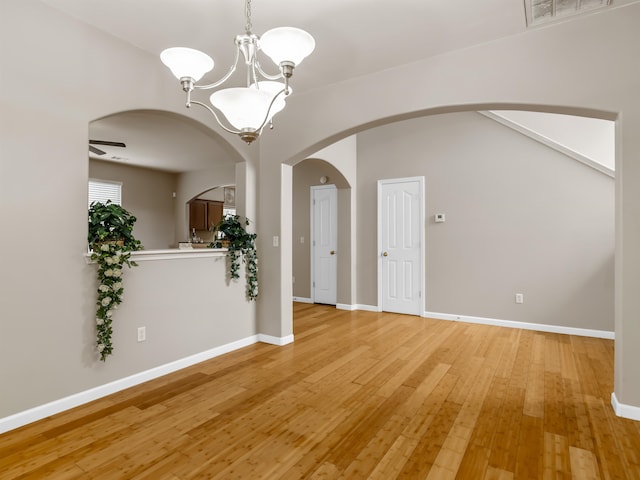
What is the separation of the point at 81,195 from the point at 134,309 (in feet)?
3.23

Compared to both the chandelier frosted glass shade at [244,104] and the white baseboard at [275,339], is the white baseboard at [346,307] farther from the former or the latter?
the chandelier frosted glass shade at [244,104]

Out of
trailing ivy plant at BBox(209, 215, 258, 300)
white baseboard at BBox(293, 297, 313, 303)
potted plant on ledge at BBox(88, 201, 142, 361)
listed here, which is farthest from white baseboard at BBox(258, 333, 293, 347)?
white baseboard at BBox(293, 297, 313, 303)

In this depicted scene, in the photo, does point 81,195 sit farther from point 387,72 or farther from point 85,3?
point 387,72

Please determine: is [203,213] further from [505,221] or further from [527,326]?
[527,326]

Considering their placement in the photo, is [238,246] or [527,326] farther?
[527,326]

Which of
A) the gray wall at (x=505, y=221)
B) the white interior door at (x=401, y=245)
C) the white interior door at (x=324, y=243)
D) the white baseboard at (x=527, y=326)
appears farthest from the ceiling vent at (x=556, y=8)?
the white interior door at (x=324, y=243)

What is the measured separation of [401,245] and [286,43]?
437 centimetres

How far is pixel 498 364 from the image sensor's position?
347cm

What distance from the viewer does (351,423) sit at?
237cm

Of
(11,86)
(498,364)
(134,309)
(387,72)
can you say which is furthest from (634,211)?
(11,86)

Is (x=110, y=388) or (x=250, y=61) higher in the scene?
(x=250, y=61)

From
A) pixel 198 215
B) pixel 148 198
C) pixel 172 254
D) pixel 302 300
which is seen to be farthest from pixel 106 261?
pixel 198 215

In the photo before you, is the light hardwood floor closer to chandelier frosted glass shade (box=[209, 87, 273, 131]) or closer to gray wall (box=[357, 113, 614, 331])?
gray wall (box=[357, 113, 614, 331])

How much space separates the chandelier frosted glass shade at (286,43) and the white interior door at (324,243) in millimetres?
4545
